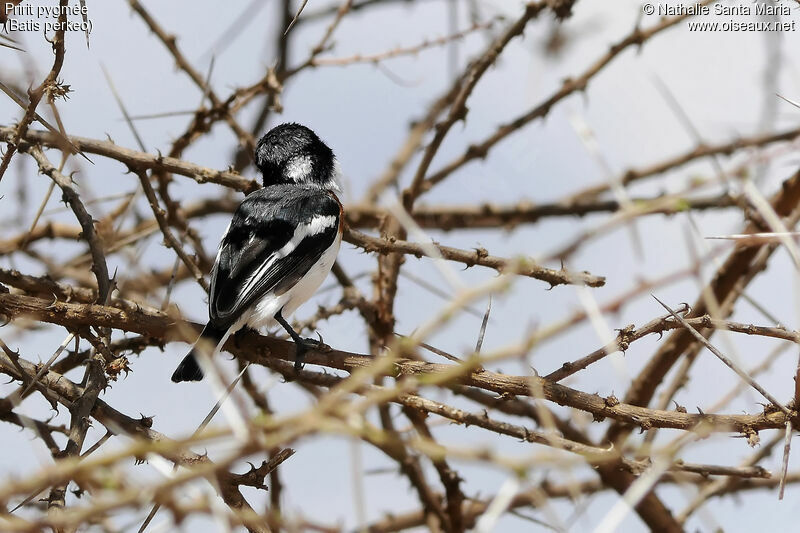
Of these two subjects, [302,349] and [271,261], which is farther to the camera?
[271,261]

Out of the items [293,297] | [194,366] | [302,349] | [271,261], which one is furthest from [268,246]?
[302,349]

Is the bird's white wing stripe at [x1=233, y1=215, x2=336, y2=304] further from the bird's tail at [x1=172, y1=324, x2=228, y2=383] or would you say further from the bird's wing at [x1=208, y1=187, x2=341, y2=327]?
the bird's tail at [x1=172, y1=324, x2=228, y2=383]

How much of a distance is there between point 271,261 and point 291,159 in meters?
0.98

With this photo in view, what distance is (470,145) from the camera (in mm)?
4477

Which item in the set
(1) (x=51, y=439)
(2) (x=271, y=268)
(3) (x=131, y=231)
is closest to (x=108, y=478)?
(1) (x=51, y=439)

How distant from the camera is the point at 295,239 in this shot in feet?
12.8

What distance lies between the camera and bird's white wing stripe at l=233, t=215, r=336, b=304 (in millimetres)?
3697

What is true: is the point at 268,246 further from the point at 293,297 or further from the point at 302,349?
the point at 302,349

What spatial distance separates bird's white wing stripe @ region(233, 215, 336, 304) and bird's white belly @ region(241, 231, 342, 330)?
3.2 inches

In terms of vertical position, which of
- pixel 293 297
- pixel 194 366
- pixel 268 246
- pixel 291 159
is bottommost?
pixel 194 366

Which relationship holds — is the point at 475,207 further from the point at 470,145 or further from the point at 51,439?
the point at 51,439

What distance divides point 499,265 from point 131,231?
2.15 metres

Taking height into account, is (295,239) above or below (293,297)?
above

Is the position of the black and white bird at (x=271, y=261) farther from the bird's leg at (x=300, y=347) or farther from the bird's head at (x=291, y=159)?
the bird's head at (x=291, y=159)
